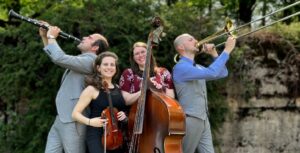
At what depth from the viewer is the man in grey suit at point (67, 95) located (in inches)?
188

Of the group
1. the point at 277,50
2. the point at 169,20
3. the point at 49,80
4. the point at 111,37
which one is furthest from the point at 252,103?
the point at 49,80

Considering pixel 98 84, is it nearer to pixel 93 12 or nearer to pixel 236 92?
pixel 93 12

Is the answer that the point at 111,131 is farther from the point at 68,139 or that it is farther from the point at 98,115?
the point at 68,139

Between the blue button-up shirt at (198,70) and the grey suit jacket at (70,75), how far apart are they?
0.78 m

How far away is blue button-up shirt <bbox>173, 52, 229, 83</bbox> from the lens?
191 inches

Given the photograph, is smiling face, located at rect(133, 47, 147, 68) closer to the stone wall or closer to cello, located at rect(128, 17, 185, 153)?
cello, located at rect(128, 17, 185, 153)

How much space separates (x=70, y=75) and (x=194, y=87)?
3.73 feet

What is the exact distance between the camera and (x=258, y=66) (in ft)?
25.5

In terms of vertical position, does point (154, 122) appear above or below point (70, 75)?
below

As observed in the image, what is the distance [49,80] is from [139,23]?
1.34 meters

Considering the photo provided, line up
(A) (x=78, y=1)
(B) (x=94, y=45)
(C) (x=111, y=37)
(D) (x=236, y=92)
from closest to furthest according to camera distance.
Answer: (B) (x=94, y=45) < (C) (x=111, y=37) < (D) (x=236, y=92) < (A) (x=78, y=1)

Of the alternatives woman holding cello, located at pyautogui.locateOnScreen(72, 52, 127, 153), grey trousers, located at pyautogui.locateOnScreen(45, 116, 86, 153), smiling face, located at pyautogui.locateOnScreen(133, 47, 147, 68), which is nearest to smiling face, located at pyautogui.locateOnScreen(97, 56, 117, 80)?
woman holding cello, located at pyautogui.locateOnScreen(72, 52, 127, 153)

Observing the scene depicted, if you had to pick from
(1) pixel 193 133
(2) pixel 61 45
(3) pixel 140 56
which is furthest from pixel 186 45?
(2) pixel 61 45

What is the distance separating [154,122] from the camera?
4523 millimetres
